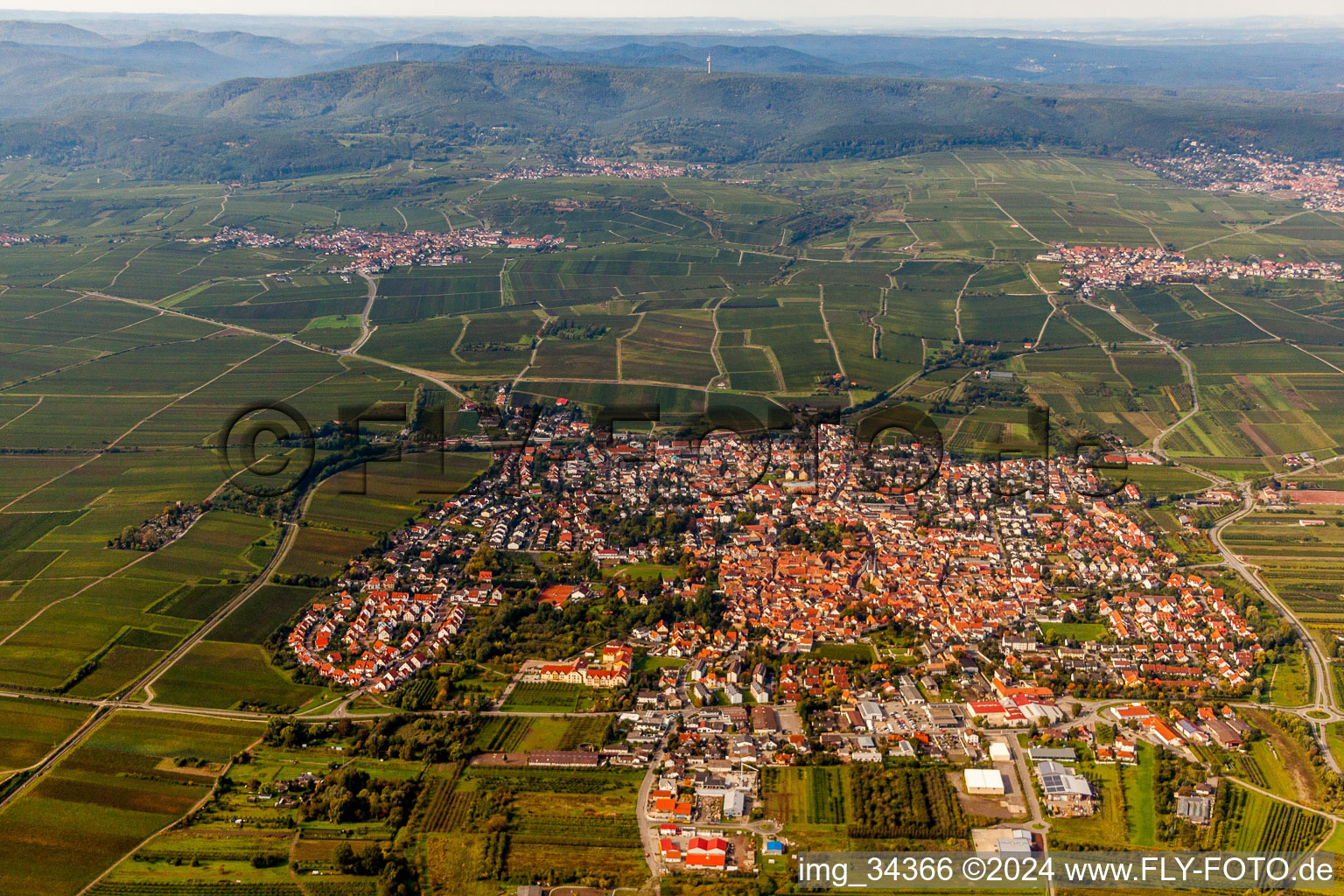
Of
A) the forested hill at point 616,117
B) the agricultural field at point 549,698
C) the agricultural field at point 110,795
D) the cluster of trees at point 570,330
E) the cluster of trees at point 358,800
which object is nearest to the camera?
the agricultural field at point 110,795

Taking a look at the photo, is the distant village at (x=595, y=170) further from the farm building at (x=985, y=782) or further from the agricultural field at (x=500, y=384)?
the farm building at (x=985, y=782)

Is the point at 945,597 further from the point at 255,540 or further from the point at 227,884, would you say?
the point at 255,540

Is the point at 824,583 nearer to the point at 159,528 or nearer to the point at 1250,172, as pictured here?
the point at 159,528

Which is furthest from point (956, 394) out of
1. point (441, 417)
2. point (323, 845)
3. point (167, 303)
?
point (167, 303)

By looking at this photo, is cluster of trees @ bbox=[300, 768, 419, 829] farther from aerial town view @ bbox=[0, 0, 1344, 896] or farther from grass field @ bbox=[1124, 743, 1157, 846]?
grass field @ bbox=[1124, 743, 1157, 846]

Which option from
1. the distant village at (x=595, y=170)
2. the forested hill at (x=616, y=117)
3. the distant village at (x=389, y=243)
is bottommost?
the distant village at (x=389, y=243)

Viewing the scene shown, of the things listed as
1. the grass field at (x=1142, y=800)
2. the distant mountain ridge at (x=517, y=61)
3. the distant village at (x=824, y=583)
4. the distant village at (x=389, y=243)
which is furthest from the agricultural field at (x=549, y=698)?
the distant mountain ridge at (x=517, y=61)

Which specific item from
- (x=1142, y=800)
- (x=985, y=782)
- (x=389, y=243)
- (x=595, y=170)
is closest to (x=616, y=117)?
(x=595, y=170)
